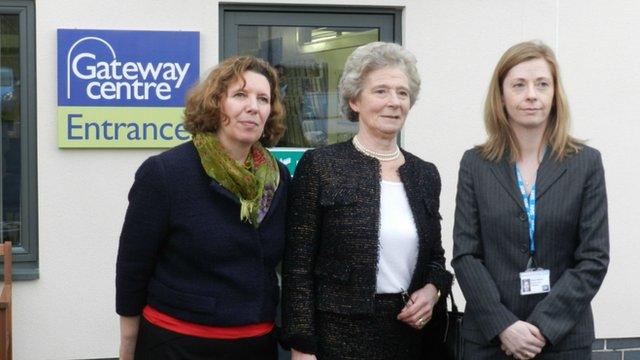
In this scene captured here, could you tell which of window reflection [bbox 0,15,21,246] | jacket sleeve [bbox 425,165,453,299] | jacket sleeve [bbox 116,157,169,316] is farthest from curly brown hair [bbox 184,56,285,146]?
window reflection [bbox 0,15,21,246]

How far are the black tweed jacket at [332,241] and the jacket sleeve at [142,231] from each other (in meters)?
0.47

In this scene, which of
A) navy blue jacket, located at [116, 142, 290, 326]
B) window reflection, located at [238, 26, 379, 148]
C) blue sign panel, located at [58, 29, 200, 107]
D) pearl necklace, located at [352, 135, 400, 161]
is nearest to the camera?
navy blue jacket, located at [116, 142, 290, 326]

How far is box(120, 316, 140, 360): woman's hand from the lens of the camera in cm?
289

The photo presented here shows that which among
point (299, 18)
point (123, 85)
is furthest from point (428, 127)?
point (123, 85)

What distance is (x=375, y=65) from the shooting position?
2.93 metres

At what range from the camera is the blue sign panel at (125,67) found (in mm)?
4773

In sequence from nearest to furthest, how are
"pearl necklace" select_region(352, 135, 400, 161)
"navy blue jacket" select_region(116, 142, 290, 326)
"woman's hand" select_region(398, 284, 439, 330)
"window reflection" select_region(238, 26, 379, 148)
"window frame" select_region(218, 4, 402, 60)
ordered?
1. "navy blue jacket" select_region(116, 142, 290, 326)
2. "woman's hand" select_region(398, 284, 439, 330)
3. "pearl necklace" select_region(352, 135, 400, 161)
4. "window frame" select_region(218, 4, 402, 60)
5. "window reflection" select_region(238, 26, 379, 148)

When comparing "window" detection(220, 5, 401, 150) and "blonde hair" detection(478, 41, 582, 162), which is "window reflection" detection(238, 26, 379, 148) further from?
"blonde hair" detection(478, 41, 582, 162)

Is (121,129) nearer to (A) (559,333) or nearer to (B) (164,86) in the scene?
(B) (164,86)

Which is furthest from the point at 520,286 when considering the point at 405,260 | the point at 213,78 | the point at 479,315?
the point at 213,78

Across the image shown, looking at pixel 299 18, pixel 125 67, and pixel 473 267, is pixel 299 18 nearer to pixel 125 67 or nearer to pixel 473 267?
pixel 125 67

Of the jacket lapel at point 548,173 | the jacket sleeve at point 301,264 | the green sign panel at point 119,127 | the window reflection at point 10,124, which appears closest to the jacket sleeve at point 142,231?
the jacket sleeve at point 301,264

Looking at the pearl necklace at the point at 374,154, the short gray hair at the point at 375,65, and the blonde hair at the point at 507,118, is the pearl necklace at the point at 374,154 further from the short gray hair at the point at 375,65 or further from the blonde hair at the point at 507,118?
the blonde hair at the point at 507,118

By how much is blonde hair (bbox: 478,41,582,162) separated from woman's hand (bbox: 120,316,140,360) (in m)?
1.38
